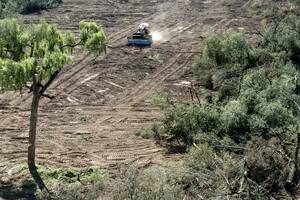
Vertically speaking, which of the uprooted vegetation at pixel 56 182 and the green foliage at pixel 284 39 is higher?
the green foliage at pixel 284 39

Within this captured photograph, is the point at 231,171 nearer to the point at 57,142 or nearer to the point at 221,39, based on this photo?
the point at 57,142

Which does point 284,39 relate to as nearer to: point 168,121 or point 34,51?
point 168,121

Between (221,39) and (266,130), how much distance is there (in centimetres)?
787

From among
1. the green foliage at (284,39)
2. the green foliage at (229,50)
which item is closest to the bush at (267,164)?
the green foliage at (229,50)

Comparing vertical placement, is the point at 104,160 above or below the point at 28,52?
below

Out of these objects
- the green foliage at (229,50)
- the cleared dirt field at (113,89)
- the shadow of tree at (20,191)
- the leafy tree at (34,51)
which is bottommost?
the shadow of tree at (20,191)

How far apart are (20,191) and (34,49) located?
4204 millimetres

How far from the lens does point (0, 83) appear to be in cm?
1538

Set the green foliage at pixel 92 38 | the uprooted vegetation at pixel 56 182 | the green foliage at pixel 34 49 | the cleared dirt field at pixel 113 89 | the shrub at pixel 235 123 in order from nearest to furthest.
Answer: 1. the green foliage at pixel 34 49
2. the uprooted vegetation at pixel 56 182
3. the green foliage at pixel 92 38
4. the shrub at pixel 235 123
5. the cleared dirt field at pixel 113 89

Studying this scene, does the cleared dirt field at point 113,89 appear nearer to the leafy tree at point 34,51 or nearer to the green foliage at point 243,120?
the green foliage at point 243,120

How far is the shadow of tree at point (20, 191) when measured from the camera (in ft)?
51.3

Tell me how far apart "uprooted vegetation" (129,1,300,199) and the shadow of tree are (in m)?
4.30

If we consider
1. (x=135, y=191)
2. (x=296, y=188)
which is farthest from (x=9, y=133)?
(x=296, y=188)

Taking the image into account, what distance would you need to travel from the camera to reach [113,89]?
25.0 meters
